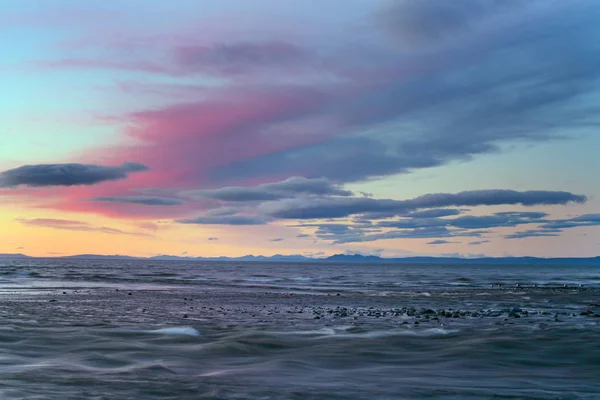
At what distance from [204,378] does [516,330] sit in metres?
14.2

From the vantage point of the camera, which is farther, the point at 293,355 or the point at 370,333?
the point at 370,333

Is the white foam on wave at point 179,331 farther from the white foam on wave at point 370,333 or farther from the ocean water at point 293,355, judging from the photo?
the white foam on wave at point 370,333

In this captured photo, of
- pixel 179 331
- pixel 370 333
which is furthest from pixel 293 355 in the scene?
pixel 179 331

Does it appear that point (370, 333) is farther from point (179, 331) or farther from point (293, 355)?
point (179, 331)

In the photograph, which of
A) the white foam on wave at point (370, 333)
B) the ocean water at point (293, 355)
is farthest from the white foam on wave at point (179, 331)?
the white foam on wave at point (370, 333)

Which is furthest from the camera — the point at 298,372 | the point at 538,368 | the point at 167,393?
the point at 538,368

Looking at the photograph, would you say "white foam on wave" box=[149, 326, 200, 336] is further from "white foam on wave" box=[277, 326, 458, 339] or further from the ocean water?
"white foam on wave" box=[277, 326, 458, 339]

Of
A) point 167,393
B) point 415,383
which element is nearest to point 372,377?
point 415,383

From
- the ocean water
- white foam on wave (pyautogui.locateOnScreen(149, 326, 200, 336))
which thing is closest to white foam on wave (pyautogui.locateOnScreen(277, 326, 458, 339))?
the ocean water

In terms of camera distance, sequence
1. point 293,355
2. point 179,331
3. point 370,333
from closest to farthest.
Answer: point 293,355
point 179,331
point 370,333

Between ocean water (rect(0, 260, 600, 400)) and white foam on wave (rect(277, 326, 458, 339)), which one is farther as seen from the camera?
white foam on wave (rect(277, 326, 458, 339))

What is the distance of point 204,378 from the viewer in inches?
508

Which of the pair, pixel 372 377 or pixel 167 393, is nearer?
pixel 167 393

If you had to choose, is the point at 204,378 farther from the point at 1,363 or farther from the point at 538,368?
the point at 538,368
